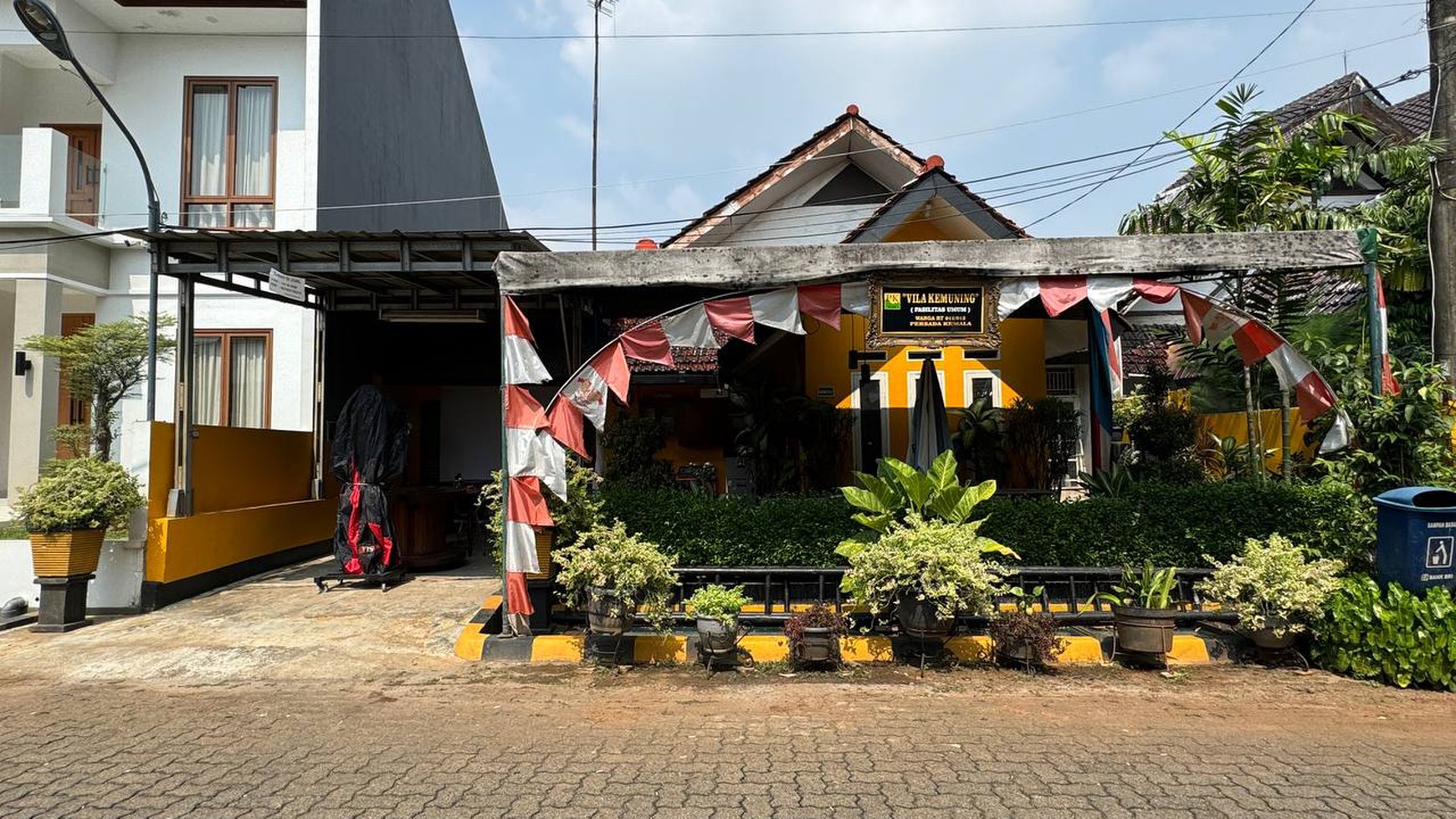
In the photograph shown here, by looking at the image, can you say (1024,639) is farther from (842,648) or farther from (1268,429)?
(1268,429)

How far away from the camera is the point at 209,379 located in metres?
12.7

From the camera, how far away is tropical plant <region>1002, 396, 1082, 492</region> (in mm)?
10703

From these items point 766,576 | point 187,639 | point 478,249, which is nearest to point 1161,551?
point 766,576

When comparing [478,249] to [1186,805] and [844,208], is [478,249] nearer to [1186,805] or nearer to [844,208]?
[844,208]

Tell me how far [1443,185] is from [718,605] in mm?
8316

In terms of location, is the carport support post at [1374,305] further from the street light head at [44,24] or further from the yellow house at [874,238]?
the street light head at [44,24]

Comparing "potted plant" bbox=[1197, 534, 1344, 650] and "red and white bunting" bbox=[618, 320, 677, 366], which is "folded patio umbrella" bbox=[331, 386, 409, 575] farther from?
"potted plant" bbox=[1197, 534, 1344, 650]

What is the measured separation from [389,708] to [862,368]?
25.6 feet

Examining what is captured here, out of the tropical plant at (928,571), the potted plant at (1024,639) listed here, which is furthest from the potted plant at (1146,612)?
the tropical plant at (928,571)

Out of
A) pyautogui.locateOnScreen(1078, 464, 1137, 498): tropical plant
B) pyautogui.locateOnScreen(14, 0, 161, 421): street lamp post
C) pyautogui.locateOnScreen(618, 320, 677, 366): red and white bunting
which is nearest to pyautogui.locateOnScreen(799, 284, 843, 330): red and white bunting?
pyautogui.locateOnScreen(618, 320, 677, 366): red and white bunting

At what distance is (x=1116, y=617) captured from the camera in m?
6.67

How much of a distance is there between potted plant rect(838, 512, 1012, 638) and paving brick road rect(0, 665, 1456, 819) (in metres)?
0.52

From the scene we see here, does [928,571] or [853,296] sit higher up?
[853,296]

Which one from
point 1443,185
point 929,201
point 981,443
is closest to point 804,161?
point 929,201
